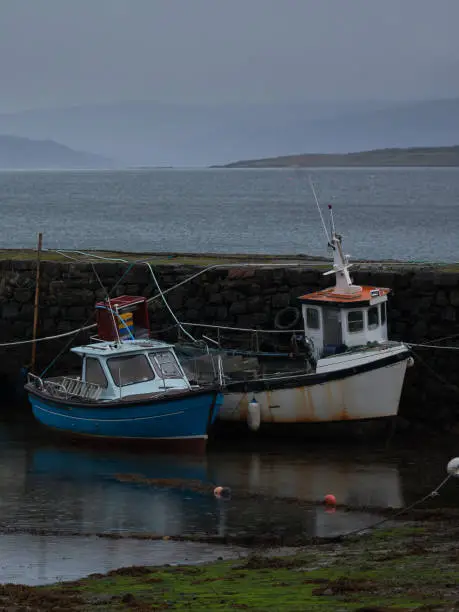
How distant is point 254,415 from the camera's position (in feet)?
76.5

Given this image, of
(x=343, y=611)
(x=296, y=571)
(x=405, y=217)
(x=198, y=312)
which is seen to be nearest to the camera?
(x=343, y=611)

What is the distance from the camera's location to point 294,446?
23094mm

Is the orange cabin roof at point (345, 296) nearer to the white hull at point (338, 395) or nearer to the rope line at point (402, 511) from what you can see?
the white hull at point (338, 395)

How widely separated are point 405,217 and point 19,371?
60.8 m

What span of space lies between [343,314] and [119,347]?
159 inches

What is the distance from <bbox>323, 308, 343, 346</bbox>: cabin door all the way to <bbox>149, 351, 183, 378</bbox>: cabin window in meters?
2.80

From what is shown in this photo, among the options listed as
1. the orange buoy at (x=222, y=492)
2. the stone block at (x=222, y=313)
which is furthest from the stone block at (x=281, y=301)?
the orange buoy at (x=222, y=492)

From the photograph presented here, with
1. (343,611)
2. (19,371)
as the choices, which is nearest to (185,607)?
(343,611)

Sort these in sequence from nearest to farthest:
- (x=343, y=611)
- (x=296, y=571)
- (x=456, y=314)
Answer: (x=343, y=611)
(x=296, y=571)
(x=456, y=314)

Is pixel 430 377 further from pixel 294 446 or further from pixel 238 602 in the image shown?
pixel 238 602

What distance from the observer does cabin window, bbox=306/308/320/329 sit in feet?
78.3

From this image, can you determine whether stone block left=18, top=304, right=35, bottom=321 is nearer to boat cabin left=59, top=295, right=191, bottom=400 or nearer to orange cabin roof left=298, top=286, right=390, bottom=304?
boat cabin left=59, top=295, right=191, bottom=400

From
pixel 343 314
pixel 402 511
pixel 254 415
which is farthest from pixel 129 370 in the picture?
pixel 402 511

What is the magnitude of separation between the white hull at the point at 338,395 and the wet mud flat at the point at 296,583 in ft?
24.4
